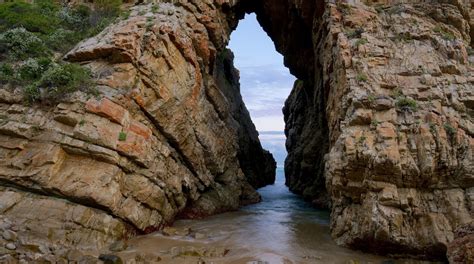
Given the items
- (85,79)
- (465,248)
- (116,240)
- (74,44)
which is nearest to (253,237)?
(116,240)

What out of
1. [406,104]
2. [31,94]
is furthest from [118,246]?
[406,104]

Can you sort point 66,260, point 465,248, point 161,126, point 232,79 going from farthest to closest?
point 232,79
point 161,126
point 66,260
point 465,248

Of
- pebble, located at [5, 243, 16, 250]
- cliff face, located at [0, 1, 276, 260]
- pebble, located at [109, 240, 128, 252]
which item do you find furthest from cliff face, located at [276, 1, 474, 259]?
pebble, located at [5, 243, 16, 250]

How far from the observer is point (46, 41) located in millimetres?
16359

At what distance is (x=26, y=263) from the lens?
→ 30.8ft

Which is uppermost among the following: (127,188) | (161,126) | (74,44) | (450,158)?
(74,44)

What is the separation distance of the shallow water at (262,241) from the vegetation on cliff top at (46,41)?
21.5 ft

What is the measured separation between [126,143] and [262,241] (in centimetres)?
636

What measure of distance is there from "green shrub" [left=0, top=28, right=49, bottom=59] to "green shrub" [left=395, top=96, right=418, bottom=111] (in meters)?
15.2

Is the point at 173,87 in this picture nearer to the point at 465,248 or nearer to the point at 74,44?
the point at 74,44

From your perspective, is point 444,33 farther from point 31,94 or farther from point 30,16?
point 30,16

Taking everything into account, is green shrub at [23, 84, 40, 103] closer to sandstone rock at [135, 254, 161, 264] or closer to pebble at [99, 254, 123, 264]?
pebble at [99, 254, 123, 264]

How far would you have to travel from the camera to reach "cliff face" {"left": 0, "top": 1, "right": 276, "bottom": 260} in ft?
37.3

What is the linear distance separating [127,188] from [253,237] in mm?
5292
